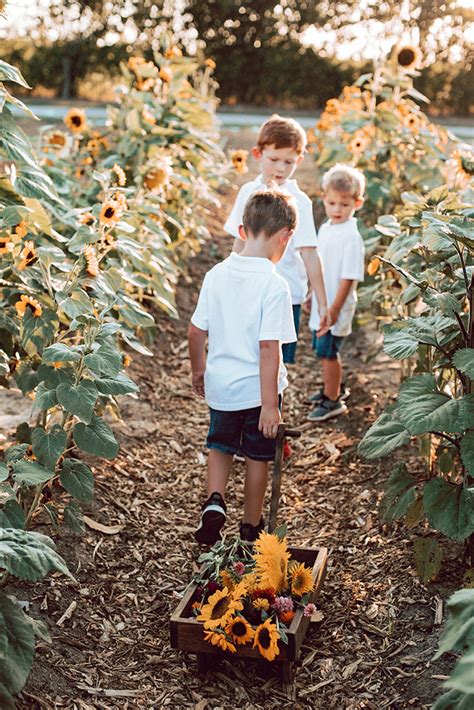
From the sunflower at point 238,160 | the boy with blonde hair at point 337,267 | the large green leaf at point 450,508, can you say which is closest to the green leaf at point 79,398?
the large green leaf at point 450,508

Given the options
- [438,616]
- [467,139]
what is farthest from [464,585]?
[467,139]

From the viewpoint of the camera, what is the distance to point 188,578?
3.32m

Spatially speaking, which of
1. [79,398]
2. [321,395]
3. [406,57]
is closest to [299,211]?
[321,395]

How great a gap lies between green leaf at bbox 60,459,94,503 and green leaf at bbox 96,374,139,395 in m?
0.30

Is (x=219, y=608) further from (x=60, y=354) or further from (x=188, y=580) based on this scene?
(x=60, y=354)

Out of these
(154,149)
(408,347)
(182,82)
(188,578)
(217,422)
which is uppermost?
(182,82)

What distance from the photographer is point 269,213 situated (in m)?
3.31

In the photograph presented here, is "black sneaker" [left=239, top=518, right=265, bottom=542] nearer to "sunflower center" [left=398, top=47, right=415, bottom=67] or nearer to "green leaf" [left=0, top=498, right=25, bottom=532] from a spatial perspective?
"green leaf" [left=0, top=498, right=25, bottom=532]

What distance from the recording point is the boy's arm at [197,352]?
3.43 meters

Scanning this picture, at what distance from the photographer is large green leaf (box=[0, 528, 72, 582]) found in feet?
6.77

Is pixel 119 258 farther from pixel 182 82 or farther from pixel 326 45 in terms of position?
pixel 326 45

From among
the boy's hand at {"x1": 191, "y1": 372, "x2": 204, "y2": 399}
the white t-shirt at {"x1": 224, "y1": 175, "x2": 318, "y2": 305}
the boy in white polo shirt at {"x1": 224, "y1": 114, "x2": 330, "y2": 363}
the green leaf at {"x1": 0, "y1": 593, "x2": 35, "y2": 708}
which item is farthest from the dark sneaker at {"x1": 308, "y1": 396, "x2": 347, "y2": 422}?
the green leaf at {"x1": 0, "y1": 593, "x2": 35, "y2": 708}

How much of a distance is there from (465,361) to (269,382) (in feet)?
2.55

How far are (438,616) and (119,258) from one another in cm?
203
